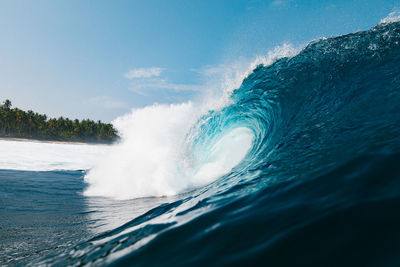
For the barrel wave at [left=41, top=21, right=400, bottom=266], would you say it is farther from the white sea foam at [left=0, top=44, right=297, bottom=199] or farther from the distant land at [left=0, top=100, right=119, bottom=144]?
the distant land at [left=0, top=100, right=119, bottom=144]

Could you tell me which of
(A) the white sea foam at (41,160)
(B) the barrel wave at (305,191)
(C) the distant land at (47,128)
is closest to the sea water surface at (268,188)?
(B) the barrel wave at (305,191)

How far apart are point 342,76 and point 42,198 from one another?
7819 millimetres

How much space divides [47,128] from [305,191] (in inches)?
3782

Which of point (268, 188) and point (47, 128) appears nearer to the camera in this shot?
point (268, 188)

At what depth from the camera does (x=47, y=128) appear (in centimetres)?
8044

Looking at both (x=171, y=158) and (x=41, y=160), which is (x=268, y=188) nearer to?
(x=171, y=158)

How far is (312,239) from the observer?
1208 mm

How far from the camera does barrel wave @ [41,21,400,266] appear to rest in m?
1.20

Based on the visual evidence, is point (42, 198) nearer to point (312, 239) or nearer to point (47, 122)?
point (312, 239)

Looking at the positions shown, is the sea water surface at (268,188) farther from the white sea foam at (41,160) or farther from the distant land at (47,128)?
Result: the distant land at (47,128)

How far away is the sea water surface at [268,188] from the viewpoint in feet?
4.20

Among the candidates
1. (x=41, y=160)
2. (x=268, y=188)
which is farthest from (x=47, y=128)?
(x=268, y=188)

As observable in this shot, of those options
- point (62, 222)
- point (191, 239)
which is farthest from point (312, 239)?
point (62, 222)

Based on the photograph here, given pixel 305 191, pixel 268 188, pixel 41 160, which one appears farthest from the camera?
pixel 41 160
